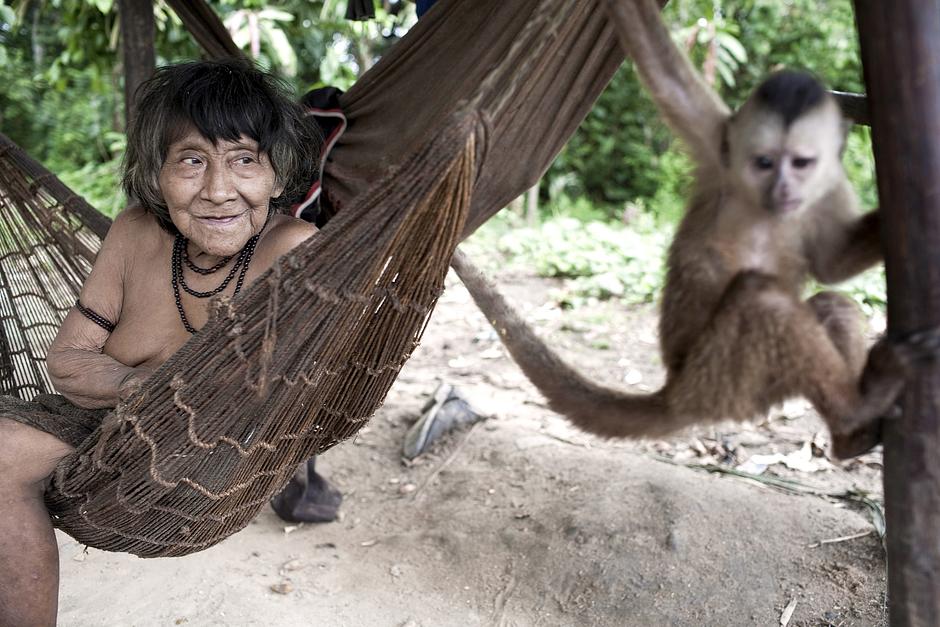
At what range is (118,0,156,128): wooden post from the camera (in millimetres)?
3098

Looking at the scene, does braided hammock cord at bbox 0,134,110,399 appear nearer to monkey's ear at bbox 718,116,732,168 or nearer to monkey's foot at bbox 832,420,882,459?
monkey's ear at bbox 718,116,732,168

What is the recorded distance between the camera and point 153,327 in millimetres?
1977

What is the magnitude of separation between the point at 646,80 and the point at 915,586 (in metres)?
0.92

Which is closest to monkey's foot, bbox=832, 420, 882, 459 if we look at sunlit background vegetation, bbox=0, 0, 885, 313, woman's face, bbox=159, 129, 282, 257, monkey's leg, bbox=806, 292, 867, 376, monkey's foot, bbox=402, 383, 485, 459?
monkey's leg, bbox=806, 292, 867, 376

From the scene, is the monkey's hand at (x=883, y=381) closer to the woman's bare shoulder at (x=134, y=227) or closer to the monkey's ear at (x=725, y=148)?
the monkey's ear at (x=725, y=148)

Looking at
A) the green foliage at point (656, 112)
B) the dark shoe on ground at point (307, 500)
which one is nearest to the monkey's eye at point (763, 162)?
the dark shoe on ground at point (307, 500)

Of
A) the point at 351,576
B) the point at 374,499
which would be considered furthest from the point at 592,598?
the point at 374,499

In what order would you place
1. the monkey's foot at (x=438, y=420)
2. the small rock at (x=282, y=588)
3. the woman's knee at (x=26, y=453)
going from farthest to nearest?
the monkey's foot at (x=438, y=420) < the small rock at (x=282, y=588) < the woman's knee at (x=26, y=453)

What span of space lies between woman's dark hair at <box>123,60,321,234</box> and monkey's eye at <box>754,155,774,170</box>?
110 centimetres

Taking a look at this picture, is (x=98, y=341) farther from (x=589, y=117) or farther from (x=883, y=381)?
(x=589, y=117)

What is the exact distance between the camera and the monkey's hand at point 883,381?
3.76ft

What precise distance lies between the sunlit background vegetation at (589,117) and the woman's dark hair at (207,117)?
2335mm

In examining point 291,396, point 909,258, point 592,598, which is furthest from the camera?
point 592,598

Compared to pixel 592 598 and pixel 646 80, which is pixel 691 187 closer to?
pixel 646 80
